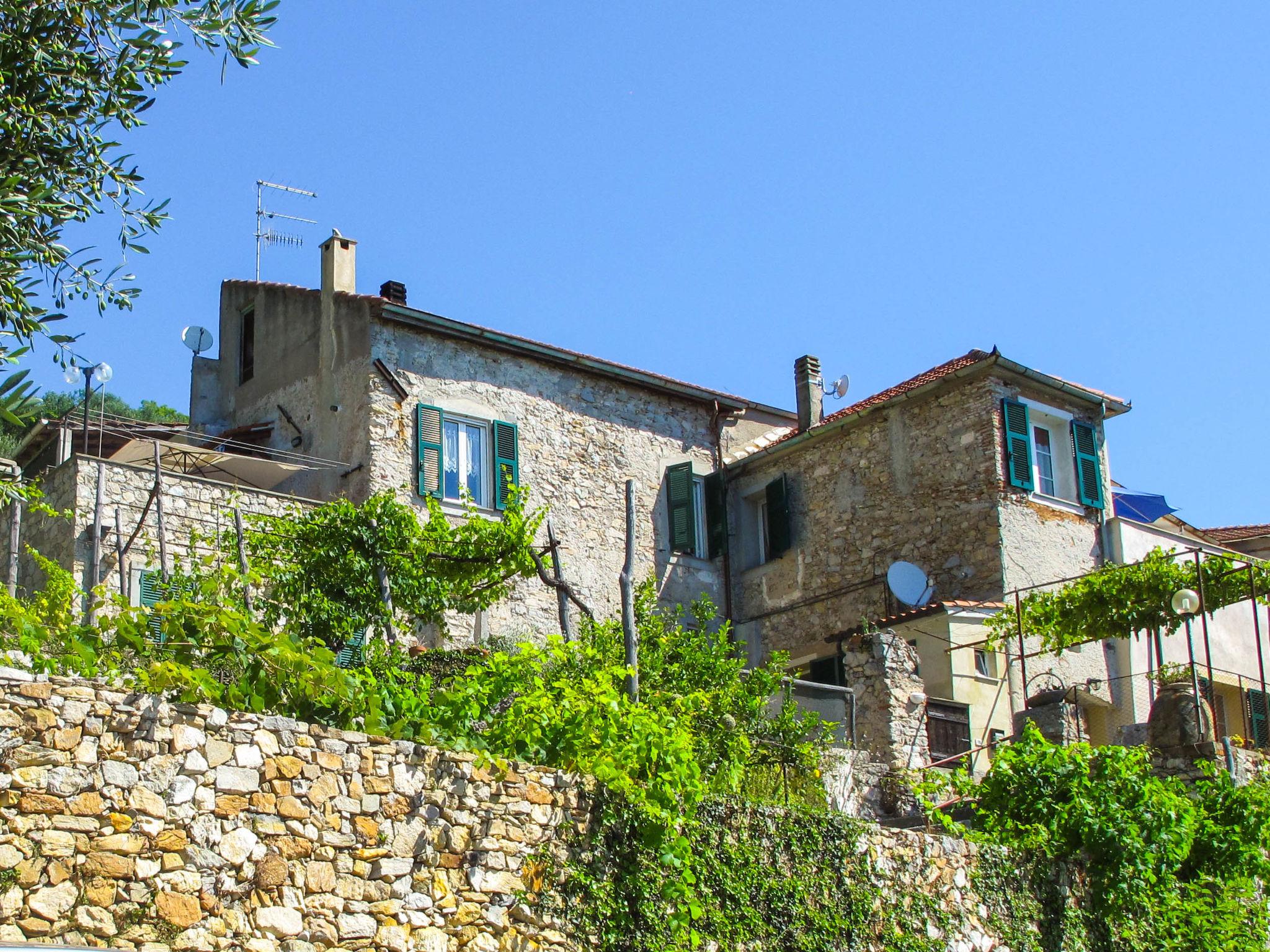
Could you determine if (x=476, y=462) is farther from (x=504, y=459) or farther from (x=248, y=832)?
(x=248, y=832)

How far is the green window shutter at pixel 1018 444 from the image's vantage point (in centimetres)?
2005

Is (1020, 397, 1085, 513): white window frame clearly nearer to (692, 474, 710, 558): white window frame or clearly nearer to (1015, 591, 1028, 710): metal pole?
(1015, 591, 1028, 710): metal pole

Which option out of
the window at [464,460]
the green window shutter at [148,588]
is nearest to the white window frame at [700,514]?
the window at [464,460]

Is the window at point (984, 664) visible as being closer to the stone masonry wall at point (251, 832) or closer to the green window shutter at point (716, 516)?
the green window shutter at point (716, 516)

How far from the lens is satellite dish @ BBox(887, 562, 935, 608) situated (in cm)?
1969

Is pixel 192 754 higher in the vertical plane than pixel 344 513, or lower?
lower

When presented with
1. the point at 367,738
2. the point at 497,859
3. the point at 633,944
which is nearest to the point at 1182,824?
the point at 633,944

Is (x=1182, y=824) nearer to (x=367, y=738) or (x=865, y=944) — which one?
(x=865, y=944)

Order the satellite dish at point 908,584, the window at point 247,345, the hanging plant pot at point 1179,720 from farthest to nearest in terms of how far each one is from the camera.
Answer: the window at point 247,345 < the satellite dish at point 908,584 < the hanging plant pot at point 1179,720

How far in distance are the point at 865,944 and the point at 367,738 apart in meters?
4.35

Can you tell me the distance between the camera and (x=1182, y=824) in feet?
42.8

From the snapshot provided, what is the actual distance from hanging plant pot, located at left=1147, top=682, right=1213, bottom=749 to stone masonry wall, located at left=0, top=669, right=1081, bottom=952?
7.68 metres

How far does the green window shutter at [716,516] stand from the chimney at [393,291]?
5.41 m

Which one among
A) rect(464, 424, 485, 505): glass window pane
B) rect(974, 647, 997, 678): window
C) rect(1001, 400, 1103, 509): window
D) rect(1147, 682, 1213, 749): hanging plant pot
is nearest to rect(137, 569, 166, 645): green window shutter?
rect(464, 424, 485, 505): glass window pane
